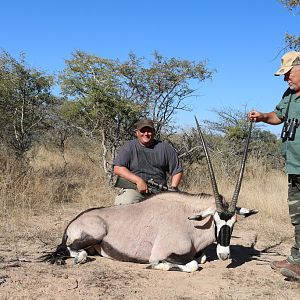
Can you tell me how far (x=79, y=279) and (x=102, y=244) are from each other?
2.65ft

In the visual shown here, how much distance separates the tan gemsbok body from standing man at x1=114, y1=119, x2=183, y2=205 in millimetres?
532

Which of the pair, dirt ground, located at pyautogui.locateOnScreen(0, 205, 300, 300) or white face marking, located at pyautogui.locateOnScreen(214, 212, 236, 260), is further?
white face marking, located at pyautogui.locateOnScreen(214, 212, 236, 260)

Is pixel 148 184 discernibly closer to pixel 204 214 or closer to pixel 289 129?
pixel 204 214

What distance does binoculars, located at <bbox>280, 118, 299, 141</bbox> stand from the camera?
4480mm

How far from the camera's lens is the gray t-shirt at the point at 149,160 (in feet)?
19.0

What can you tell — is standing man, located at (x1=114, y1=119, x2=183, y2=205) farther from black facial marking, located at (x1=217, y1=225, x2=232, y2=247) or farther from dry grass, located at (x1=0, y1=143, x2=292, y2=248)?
dry grass, located at (x1=0, y1=143, x2=292, y2=248)

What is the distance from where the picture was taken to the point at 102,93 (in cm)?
884

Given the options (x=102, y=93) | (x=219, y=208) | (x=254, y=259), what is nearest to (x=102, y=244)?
(x=219, y=208)

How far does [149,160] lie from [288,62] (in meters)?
2.17

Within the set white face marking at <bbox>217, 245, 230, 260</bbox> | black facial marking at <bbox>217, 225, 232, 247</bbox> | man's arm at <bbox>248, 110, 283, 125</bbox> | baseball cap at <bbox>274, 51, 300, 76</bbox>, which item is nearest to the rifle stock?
black facial marking at <bbox>217, 225, 232, 247</bbox>

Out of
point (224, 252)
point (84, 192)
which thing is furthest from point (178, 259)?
point (84, 192)

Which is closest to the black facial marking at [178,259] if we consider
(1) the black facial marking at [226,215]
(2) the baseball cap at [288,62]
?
(1) the black facial marking at [226,215]

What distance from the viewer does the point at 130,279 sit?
443 centimetres

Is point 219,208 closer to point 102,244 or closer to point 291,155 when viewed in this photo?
point 291,155
